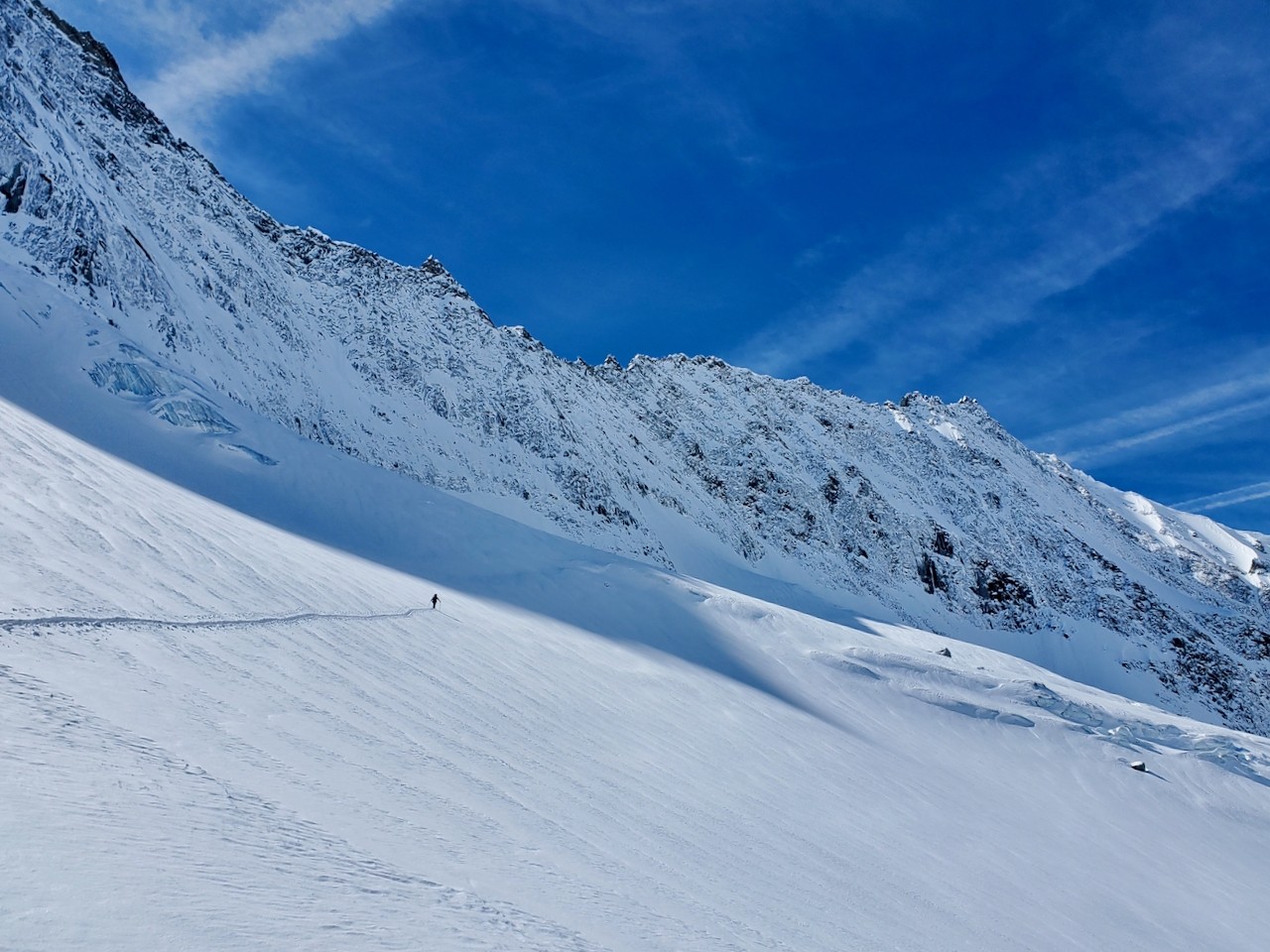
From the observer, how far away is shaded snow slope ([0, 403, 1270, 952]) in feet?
17.6

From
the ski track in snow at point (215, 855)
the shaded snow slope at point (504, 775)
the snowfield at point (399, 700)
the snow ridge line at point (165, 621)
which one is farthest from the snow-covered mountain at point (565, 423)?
the ski track in snow at point (215, 855)

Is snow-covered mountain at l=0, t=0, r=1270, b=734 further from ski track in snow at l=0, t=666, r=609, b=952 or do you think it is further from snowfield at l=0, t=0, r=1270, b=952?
ski track in snow at l=0, t=666, r=609, b=952

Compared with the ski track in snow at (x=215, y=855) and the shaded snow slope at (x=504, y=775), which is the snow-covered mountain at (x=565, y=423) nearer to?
the shaded snow slope at (x=504, y=775)

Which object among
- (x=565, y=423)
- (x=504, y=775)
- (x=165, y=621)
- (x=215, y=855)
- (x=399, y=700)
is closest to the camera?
(x=215, y=855)

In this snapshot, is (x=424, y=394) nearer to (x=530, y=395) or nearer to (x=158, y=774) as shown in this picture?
(x=530, y=395)

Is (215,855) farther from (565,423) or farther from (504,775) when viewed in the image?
(565,423)

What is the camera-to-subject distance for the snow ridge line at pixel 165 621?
8523 millimetres

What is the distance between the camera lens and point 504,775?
415 inches

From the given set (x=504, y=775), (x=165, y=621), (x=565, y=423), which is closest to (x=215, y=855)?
(x=504, y=775)

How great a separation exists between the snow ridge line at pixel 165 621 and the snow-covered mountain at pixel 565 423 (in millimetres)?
24986

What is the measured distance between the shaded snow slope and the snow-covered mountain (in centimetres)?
2376

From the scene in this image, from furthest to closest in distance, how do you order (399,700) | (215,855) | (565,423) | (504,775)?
(565,423) → (399,700) → (504,775) → (215,855)

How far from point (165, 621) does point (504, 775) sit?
552 cm

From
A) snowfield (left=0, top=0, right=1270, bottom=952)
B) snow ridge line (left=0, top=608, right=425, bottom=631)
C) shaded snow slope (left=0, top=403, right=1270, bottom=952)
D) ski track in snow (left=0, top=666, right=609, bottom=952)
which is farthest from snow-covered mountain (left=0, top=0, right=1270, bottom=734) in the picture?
ski track in snow (left=0, top=666, right=609, bottom=952)
